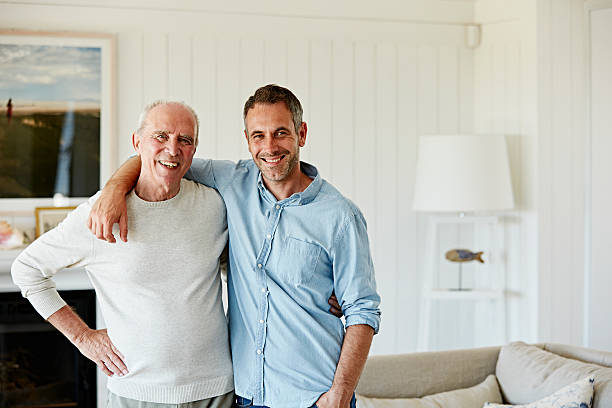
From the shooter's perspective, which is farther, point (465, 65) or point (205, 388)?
point (465, 65)

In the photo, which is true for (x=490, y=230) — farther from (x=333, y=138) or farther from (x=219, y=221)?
(x=219, y=221)

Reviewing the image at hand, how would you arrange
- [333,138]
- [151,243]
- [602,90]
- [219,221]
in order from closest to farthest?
→ [151,243]
[219,221]
[602,90]
[333,138]

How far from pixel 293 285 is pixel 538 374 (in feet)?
3.79

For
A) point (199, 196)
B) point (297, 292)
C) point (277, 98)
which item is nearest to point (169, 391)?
point (297, 292)

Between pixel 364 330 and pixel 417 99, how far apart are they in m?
2.47

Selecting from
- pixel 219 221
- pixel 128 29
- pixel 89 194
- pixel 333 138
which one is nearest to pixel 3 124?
pixel 89 194

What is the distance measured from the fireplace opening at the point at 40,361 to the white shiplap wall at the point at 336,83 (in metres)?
0.93

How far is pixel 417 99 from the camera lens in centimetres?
405

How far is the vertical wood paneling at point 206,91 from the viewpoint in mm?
3740

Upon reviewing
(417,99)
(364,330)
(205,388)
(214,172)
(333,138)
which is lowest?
(205,388)

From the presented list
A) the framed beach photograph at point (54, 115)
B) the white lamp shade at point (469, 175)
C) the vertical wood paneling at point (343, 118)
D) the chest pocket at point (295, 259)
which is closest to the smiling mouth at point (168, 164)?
the chest pocket at point (295, 259)

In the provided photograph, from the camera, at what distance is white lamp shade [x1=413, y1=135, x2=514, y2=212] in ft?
11.7

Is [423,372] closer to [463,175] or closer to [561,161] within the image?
[463,175]

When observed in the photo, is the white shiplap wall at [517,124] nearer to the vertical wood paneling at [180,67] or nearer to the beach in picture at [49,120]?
the vertical wood paneling at [180,67]
